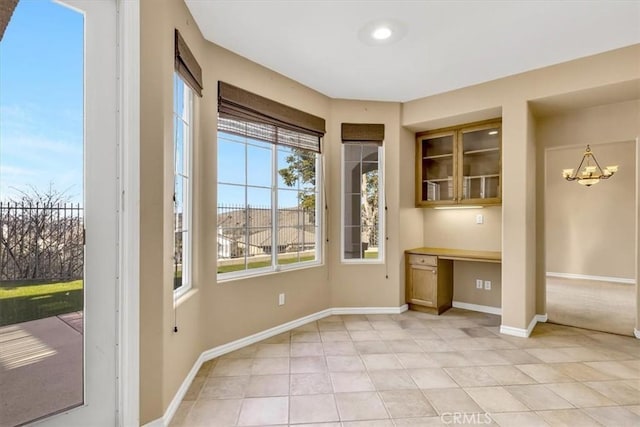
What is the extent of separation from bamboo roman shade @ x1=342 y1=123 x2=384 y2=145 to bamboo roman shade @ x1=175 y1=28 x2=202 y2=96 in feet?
6.31

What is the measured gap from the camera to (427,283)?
394 cm

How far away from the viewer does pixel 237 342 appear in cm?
290

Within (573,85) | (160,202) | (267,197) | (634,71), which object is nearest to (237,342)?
(267,197)

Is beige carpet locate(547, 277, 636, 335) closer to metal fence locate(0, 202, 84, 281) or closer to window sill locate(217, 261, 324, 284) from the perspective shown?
window sill locate(217, 261, 324, 284)

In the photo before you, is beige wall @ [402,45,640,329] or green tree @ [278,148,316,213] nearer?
beige wall @ [402,45,640,329]

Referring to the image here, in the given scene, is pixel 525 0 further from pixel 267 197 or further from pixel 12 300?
pixel 12 300

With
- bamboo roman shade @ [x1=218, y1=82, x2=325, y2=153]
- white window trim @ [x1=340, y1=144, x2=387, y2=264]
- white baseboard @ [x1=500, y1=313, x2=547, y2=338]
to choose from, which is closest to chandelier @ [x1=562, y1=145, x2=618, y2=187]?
white baseboard @ [x1=500, y1=313, x2=547, y2=338]

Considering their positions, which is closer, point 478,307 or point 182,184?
point 182,184

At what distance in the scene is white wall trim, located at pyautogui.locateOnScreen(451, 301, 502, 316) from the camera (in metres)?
3.98

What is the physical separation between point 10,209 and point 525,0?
10.5ft

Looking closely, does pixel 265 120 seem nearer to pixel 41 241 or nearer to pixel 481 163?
pixel 41 241

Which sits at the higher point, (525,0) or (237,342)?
(525,0)

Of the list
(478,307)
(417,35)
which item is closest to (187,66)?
(417,35)

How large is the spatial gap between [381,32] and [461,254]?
2.71 m
